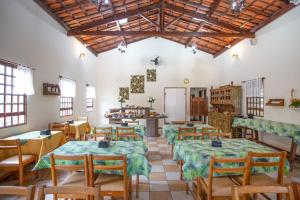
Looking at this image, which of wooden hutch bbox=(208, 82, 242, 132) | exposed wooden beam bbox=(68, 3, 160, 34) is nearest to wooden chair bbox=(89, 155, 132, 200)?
exposed wooden beam bbox=(68, 3, 160, 34)

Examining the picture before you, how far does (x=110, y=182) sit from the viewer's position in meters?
2.32

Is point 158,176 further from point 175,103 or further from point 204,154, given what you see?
point 175,103

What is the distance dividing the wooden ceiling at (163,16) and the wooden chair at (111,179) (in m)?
3.91

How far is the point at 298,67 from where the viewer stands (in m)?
4.81

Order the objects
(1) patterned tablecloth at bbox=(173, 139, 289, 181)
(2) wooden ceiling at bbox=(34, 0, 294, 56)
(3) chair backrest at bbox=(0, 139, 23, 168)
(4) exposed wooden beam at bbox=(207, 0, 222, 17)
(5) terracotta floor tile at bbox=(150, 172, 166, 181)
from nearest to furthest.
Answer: (1) patterned tablecloth at bbox=(173, 139, 289, 181), (3) chair backrest at bbox=(0, 139, 23, 168), (5) terracotta floor tile at bbox=(150, 172, 166, 181), (2) wooden ceiling at bbox=(34, 0, 294, 56), (4) exposed wooden beam at bbox=(207, 0, 222, 17)

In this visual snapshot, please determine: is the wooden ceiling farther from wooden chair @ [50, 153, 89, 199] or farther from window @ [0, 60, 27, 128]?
wooden chair @ [50, 153, 89, 199]

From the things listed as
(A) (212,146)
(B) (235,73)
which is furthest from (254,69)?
(A) (212,146)

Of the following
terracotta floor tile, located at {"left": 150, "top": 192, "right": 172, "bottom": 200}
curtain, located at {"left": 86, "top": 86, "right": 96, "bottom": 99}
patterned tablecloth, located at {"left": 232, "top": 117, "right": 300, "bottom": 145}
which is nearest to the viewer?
terracotta floor tile, located at {"left": 150, "top": 192, "right": 172, "bottom": 200}

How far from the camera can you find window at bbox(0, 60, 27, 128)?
3.81 m

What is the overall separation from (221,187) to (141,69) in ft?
27.0

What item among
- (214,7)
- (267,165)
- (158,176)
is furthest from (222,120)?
(267,165)

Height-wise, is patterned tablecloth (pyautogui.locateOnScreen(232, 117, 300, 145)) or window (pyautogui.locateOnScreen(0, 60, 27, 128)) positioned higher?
window (pyautogui.locateOnScreen(0, 60, 27, 128))

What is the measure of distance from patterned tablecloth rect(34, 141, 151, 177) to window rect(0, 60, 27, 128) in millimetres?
1746

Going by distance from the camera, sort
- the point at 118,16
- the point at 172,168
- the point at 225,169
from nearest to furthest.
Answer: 1. the point at 225,169
2. the point at 172,168
3. the point at 118,16
